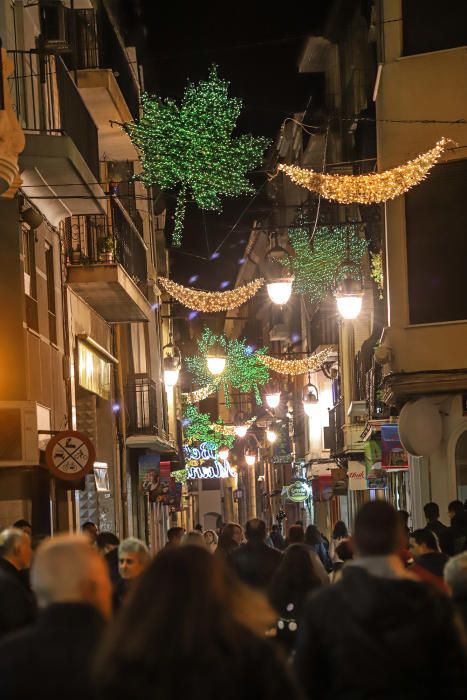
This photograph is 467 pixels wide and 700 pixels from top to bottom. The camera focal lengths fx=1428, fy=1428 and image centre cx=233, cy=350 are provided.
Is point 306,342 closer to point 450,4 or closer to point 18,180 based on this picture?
point 450,4

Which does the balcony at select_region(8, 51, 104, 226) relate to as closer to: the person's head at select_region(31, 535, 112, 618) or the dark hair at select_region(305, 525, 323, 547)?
the dark hair at select_region(305, 525, 323, 547)

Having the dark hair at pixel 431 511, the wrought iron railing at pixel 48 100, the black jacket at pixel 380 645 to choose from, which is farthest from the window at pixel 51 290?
the black jacket at pixel 380 645

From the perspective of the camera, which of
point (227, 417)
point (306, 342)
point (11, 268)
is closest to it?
point (11, 268)

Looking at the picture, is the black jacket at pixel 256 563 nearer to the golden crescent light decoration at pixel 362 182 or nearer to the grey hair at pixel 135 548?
the grey hair at pixel 135 548

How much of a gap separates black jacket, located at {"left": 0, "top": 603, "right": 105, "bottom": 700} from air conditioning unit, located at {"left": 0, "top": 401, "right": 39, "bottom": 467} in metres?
14.6

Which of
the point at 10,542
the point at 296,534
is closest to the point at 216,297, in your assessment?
the point at 296,534

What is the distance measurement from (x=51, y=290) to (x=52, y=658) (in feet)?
62.9

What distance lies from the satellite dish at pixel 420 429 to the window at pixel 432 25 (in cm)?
539

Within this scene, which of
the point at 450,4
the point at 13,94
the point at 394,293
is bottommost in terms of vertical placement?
the point at 394,293

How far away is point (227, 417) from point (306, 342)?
172ft

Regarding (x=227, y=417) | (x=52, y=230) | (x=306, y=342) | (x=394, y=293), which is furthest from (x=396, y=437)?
(x=227, y=417)

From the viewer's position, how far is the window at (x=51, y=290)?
23203 millimetres

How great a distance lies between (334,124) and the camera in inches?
1540

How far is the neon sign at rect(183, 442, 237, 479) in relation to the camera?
6706cm
